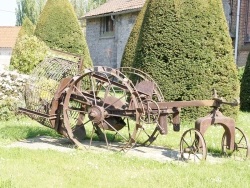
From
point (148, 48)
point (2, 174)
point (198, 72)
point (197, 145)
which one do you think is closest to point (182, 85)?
point (198, 72)

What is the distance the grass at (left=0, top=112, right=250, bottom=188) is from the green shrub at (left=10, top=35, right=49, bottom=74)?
6520 mm

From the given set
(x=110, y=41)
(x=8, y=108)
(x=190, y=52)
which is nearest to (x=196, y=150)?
(x=190, y=52)

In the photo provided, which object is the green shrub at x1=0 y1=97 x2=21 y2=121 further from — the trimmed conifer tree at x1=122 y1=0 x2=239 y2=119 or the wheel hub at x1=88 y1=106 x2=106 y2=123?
the wheel hub at x1=88 y1=106 x2=106 y2=123

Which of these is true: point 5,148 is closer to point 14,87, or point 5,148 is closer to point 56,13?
point 14,87

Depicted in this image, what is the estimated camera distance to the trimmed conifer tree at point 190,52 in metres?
9.99

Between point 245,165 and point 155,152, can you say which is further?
point 155,152

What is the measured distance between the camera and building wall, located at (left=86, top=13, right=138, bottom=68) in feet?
84.2

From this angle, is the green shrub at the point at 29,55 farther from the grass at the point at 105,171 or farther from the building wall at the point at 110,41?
the building wall at the point at 110,41

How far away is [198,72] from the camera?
9.97 m

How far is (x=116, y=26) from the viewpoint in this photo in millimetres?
26375

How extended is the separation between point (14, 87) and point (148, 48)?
3558 millimetres

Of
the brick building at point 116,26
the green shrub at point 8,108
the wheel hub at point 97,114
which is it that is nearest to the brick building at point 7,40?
the brick building at point 116,26

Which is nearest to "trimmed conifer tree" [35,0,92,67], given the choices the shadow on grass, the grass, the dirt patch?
the shadow on grass

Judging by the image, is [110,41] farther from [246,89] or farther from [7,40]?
[7,40]
